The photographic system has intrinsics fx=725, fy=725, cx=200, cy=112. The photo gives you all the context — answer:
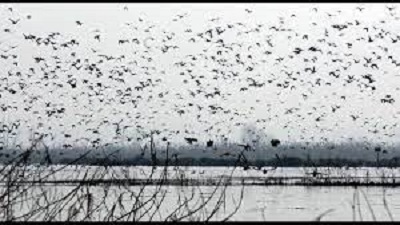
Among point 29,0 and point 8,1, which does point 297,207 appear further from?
point 8,1

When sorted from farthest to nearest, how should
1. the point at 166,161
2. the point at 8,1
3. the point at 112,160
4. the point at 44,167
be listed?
1. the point at 8,1
2. the point at 112,160
3. the point at 44,167
4. the point at 166,161

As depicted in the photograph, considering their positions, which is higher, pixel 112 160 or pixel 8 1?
pixel 8 1

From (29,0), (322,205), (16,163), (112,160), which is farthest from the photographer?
(322,205)

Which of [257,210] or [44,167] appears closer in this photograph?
[44,167]

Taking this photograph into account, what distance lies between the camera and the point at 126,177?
7.13 metres

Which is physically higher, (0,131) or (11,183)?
(0,131)

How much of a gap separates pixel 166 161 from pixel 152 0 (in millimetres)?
8964

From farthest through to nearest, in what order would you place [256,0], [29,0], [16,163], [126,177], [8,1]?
[29,0] → [256,0] → [8,1] → [126,177] → [16,163]

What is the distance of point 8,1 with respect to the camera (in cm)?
1292

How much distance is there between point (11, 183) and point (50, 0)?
895cm

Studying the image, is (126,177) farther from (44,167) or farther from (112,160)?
(44,167)

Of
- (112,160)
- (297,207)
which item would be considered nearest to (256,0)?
(112,160)

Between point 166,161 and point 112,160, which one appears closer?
point 166,161

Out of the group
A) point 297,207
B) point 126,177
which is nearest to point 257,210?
point 297,207
